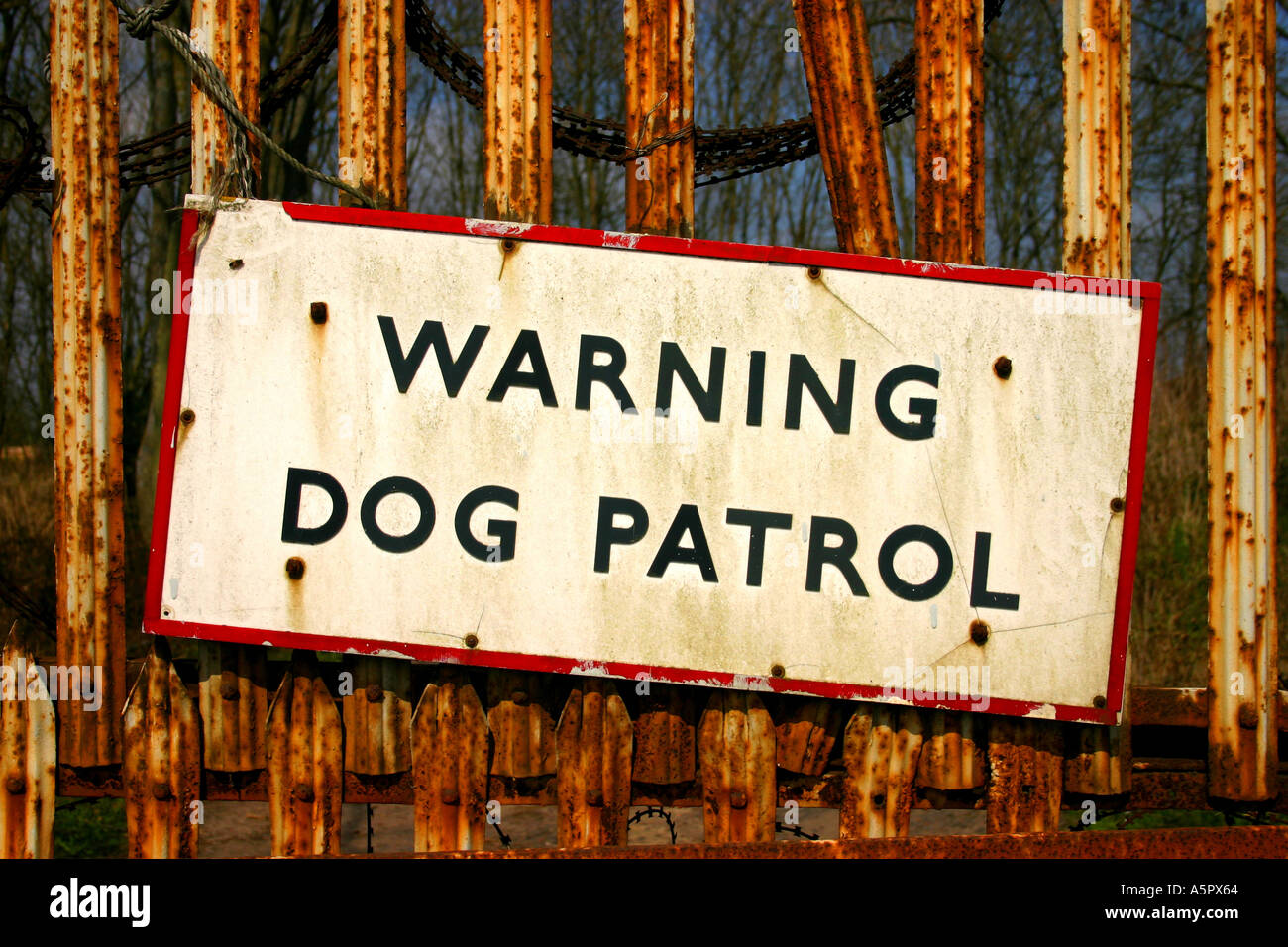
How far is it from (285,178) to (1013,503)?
27.7 feet

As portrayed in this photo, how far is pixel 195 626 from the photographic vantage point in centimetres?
259

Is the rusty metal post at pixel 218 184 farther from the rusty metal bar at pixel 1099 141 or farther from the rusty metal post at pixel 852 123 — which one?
the rusty metal bar at pixel 1099 141

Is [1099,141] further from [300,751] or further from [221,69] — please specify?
[300,751]

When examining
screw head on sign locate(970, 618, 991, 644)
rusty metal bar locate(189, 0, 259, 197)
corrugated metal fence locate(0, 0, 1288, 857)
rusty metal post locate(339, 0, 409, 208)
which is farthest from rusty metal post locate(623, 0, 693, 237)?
screw head on sign locate(970, 618, 991, 644)

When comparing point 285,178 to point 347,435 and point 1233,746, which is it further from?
point 1233,746

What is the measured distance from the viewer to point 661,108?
261cm

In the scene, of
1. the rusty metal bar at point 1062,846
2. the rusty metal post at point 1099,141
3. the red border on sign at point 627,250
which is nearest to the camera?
the rusty metal bar at point 1062,846

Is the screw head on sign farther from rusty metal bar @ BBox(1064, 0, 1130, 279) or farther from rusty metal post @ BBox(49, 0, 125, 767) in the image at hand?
rusty metal post @ BBox(49, 0, 125, 767)

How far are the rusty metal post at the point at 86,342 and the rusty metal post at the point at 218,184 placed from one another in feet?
0.86

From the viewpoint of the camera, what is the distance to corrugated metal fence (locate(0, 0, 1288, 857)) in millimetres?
2666

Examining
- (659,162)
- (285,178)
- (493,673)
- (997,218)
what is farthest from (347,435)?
(997,218)

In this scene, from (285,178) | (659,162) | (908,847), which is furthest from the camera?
(285,178)

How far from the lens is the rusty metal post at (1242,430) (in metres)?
2.69

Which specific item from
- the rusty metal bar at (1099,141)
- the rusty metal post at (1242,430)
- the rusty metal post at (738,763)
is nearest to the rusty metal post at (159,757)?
the rusty metal post at (738,763)
